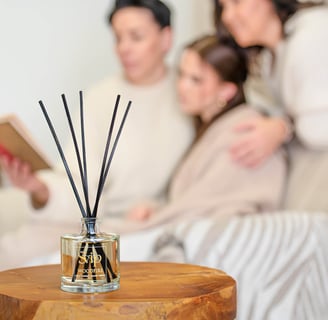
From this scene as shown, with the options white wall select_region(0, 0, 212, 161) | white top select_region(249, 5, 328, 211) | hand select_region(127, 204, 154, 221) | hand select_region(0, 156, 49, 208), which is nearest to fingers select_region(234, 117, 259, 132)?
white top select_region(249, 5, 328, 211)

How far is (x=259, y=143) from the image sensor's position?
214cm

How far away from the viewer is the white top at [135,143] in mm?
2252

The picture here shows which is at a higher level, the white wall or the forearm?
the white wall

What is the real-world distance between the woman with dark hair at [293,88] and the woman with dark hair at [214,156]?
0.14ft

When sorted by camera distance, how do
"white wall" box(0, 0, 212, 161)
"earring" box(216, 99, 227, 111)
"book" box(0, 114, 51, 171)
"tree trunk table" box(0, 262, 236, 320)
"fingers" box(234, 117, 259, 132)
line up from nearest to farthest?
"tree trunk table" box(0, 262, 236, 320), "book" box(0, 114, 51, 171), "fingers" box(234, 117, 259, 132), "earring" box(216, 99, 227, 111), "white wall" box(0, 0, 212, 161)

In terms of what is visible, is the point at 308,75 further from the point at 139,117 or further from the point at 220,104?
the point at 139,117

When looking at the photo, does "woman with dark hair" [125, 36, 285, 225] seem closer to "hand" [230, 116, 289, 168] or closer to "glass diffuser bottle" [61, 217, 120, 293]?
Answer: "hand" [230, 116, 289, 168]

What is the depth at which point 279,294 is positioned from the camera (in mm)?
1711

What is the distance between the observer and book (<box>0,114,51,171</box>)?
5.56ft

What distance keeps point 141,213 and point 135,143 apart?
23 centimetres

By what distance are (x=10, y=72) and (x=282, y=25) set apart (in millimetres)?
912

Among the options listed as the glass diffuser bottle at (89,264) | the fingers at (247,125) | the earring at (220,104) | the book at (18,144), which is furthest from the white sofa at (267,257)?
the glass diffuser bottle at (89,264)

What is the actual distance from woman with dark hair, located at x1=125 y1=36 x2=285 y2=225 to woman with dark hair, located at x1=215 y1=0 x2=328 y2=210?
1.7 inches

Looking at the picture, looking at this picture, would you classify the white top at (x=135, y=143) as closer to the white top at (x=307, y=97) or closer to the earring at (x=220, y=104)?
the earring at (x=220, y=104)
